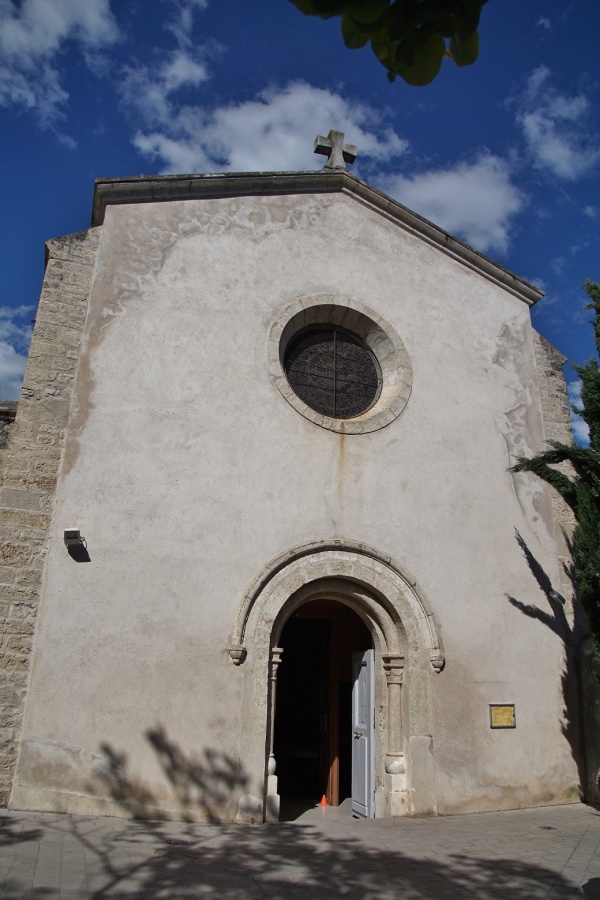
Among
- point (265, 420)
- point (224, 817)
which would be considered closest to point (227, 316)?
point (265, 420)

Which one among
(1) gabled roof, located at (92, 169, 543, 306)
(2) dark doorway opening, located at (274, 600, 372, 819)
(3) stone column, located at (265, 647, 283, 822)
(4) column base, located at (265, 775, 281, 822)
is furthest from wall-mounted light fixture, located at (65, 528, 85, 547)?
(1) gabled roof, located at (92, 169, 543, 306)

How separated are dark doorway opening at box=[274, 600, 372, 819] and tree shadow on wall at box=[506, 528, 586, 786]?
2.19 metres

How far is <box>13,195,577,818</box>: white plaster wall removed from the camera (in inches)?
241

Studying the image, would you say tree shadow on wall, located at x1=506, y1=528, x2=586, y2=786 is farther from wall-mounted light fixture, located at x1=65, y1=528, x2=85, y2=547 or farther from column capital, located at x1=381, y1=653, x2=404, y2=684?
wall-mounted light fixture, located at x1=65, y1=528, x2=85, y2=547

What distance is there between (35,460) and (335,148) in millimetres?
6117

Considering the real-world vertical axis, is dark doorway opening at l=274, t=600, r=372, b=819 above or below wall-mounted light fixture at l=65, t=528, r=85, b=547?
below

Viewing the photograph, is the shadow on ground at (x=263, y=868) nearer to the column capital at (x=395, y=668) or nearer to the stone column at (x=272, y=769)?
the stone column at (x=272, y=769)

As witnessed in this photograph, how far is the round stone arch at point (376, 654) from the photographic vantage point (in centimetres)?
641

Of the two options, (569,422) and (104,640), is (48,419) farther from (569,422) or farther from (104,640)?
(569,422)

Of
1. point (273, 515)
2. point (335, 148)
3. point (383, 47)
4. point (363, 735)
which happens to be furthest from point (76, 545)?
point (335, 148)

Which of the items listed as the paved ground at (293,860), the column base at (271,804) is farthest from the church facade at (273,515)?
the paved ground at (293,860)

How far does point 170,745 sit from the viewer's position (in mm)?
6094

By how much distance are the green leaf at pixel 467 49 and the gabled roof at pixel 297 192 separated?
6.89 m

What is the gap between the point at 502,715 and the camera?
293 inches
